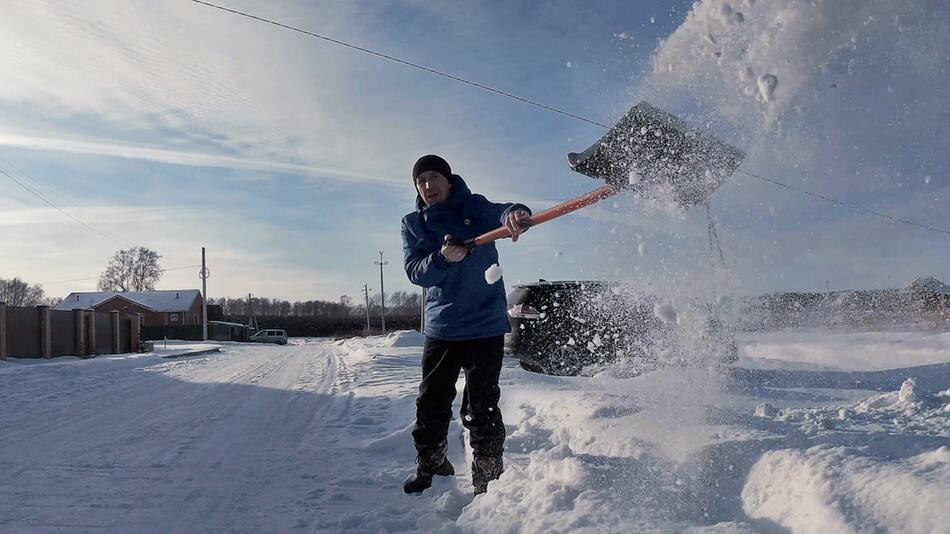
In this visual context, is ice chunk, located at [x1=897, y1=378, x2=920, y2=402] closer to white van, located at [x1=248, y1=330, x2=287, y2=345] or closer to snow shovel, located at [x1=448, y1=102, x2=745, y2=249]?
snow shovel, located at [x1=448, y1=102, x2=745, y2=249]

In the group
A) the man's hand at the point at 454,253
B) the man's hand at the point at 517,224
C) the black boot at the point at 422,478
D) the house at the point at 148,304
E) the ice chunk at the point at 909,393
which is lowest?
the black boot at the point at 422,478

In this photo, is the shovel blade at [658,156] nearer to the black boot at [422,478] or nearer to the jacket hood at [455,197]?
the jacket hood at [455,197]

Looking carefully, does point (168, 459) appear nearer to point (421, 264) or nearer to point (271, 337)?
point (421, 264)

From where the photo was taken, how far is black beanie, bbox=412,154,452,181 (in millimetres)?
3291

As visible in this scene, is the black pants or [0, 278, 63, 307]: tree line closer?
the black pants

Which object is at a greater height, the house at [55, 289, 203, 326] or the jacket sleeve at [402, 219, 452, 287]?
the house at [55, 289, 203, 326]

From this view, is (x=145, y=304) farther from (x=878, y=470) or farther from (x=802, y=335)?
(x=878, y=470)

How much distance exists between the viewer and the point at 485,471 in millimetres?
2971

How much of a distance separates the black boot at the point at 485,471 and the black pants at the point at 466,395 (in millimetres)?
28

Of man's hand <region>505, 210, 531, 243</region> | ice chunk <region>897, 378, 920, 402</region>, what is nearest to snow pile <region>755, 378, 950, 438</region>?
ice chunk <region>897, 378, 920, 402</region>

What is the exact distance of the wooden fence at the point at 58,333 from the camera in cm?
1749

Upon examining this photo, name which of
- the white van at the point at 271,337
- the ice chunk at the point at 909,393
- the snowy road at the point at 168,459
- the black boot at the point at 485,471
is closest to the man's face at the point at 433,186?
the black boot at the point at 485,471

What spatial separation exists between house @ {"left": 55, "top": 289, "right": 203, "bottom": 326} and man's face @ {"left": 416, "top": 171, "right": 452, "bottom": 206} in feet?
228

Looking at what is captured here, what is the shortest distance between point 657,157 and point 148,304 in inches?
2859
